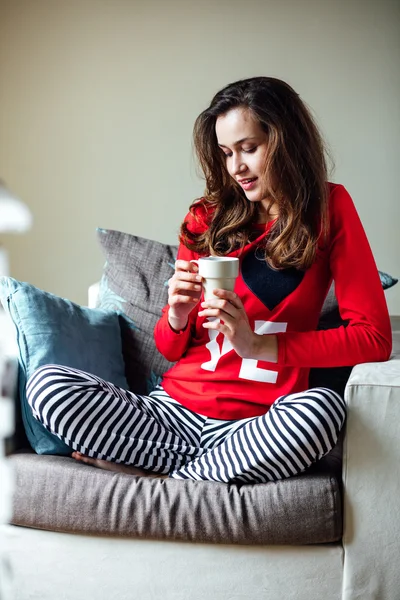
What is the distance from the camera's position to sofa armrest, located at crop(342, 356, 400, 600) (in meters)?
1.25

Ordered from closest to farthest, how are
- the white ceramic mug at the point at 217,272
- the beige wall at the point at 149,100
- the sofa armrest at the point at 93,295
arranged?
the white ceramic mug at the point at 217,272 → the sofa armrest at the point at 93,295 → the beige wall at the point at 149,100

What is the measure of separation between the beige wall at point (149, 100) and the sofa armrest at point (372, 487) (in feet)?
6.16

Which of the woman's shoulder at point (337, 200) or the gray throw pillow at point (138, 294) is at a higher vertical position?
the woman's shoulder at point (337, 200)

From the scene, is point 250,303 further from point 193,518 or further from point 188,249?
point 193,518

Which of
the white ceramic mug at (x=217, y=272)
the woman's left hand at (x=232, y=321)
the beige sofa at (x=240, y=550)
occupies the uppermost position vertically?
the white ceramic mug at (x=217, y=272)

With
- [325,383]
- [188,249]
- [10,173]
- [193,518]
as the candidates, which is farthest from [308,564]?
[10,173]

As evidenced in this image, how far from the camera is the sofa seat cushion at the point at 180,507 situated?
1246 millimetres

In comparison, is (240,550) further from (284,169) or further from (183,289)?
(284,169)

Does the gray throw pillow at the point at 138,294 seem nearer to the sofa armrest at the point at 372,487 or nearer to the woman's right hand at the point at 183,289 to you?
the woman's right hand at the point at 183,289

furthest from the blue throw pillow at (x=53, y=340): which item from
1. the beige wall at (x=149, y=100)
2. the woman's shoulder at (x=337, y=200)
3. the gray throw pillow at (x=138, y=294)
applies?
the beige wall at (x=149, y=100)

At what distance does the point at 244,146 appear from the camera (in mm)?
1487

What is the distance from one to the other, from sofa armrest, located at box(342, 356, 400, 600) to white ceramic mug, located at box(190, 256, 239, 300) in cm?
29

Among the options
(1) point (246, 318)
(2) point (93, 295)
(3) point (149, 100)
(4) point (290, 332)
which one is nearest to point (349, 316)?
(4) point (290, 332)

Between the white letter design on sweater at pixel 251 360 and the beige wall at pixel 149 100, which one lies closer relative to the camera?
the white letter design on sweater at pixel 251 360
